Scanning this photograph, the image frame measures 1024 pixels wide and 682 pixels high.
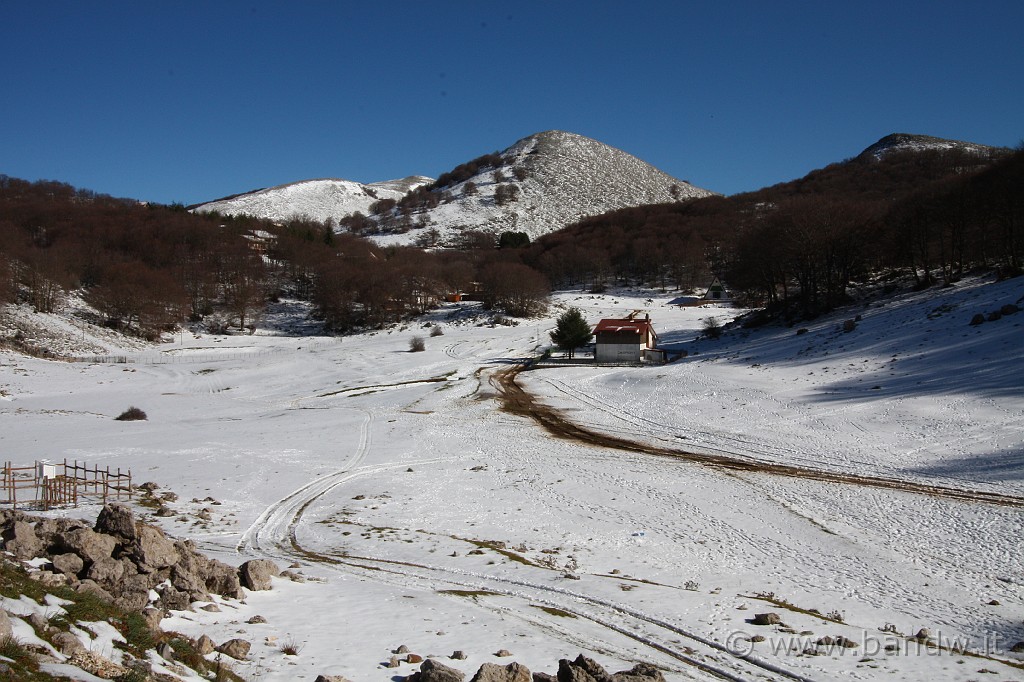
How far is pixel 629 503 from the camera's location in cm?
2073

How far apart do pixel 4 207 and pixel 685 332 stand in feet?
397

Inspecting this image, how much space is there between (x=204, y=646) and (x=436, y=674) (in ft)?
10.8

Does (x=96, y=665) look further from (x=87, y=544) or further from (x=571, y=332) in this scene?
(x=571, y=332)

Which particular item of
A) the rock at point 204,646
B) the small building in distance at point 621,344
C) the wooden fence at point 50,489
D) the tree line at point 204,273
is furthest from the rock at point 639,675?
the tree line at point 204,273

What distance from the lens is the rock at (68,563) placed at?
1000 cm

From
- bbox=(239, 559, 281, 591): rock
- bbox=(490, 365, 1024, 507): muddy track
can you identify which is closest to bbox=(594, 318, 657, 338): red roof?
bbox=(490, 365, 1024, 507): muddy track

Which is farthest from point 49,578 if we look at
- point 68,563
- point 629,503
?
point 629,503

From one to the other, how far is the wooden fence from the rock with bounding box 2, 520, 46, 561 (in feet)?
31.8

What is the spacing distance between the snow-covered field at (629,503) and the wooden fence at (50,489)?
2.00 meters

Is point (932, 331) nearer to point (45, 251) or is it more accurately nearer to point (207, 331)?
point (207, 331)

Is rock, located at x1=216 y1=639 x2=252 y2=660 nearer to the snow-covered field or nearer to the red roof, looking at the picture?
the snow-covered field

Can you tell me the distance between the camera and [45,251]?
84.2m

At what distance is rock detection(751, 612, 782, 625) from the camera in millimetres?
11828

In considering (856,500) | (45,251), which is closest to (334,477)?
(856,500)
